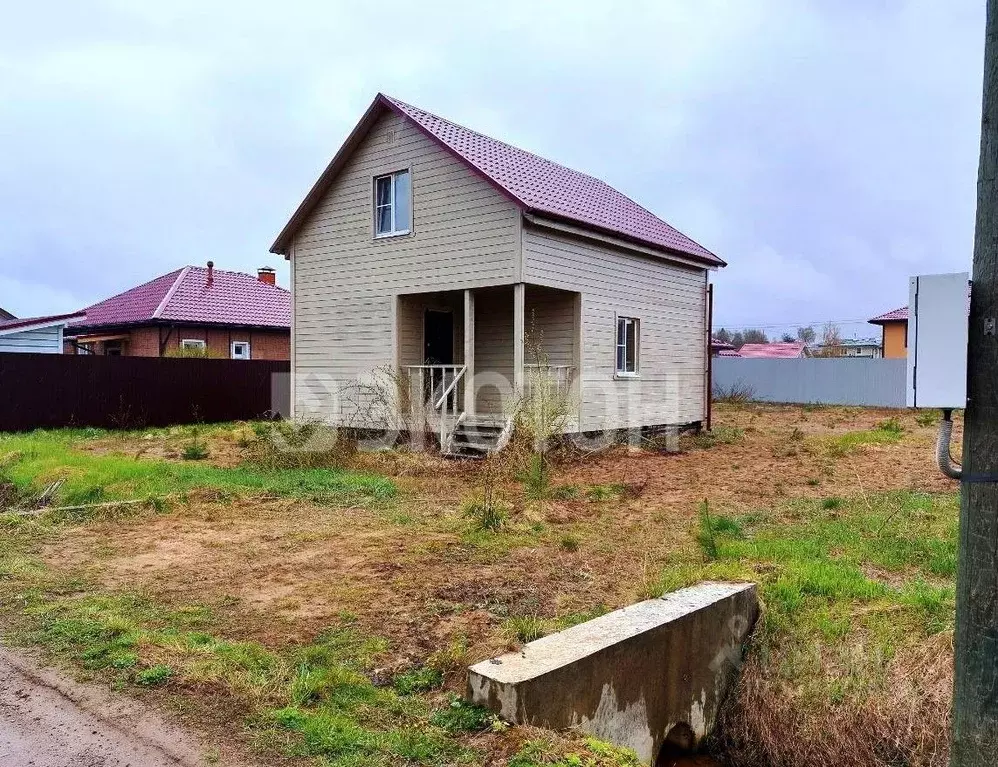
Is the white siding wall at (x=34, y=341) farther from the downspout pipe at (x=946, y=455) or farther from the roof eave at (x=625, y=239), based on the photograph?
the downspout pipe at (x=946, y=455)

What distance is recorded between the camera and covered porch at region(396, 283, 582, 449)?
12867mm

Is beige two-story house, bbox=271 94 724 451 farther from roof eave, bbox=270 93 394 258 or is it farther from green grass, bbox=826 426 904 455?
green grass, bbox=826 426 904 455

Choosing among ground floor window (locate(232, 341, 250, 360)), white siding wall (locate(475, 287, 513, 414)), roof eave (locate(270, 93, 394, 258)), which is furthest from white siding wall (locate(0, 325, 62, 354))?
white siding wall (locate(475, 287, 513, 414))

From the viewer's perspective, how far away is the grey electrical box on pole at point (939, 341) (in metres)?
2.19

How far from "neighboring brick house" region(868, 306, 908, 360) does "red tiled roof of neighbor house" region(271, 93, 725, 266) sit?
960 inches

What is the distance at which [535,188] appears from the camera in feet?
44.5

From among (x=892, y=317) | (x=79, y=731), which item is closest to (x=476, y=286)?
(x=79, y=731)

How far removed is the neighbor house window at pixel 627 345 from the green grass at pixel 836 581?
761 cm

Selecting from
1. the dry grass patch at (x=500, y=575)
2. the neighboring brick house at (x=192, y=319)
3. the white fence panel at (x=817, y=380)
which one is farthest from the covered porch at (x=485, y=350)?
the white fence panel at (x=817, y=380)

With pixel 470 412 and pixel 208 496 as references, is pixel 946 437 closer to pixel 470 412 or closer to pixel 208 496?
pixel 208 496

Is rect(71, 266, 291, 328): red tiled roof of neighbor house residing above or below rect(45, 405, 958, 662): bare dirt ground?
above

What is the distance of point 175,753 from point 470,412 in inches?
398

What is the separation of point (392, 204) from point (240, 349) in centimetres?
1460

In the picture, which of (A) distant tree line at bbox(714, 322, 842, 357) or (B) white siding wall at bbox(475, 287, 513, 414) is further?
(A) distant tree line at bbox(714, 322, 842, 357)
